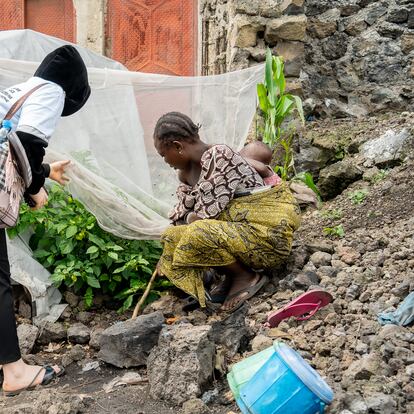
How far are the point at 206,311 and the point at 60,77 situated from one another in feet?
4.52

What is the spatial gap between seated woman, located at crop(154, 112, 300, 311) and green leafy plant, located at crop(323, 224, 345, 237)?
74cm

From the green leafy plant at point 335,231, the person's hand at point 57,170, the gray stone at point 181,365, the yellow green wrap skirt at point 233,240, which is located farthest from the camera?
the green leafy plant at point 335,231

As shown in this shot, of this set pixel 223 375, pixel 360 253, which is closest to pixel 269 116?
pixel 360 253

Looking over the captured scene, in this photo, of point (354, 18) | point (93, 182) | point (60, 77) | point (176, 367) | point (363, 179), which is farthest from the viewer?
point (354, 18)

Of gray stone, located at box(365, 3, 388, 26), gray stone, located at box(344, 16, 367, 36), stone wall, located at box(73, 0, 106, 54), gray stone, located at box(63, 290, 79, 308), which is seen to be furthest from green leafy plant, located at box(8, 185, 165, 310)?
gray stone, located at box(365, 3, 388, 26)

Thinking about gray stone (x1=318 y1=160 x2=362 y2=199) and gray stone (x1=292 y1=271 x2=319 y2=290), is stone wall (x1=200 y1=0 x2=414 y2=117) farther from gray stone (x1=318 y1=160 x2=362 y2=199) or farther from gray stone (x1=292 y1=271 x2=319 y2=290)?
gray stone (x1=292 y1=271 x2=319 y2=290)

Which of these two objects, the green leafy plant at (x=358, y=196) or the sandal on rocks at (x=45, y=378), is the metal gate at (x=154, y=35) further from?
the sandal on rocks at (x=45, y=378)

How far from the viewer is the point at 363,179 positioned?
17.1 ft

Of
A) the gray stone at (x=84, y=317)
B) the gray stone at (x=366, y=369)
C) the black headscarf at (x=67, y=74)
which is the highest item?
the black headscarf at (x=67, y=74)

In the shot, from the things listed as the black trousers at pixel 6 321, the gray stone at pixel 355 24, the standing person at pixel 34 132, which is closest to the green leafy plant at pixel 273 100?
the standing person at pixel 34 132

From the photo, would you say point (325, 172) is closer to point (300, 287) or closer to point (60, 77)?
point (300, 287)

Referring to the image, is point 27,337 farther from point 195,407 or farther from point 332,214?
point 332,214

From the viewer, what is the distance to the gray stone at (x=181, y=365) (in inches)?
112

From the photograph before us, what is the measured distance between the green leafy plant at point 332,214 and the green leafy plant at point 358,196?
0.48 feet
